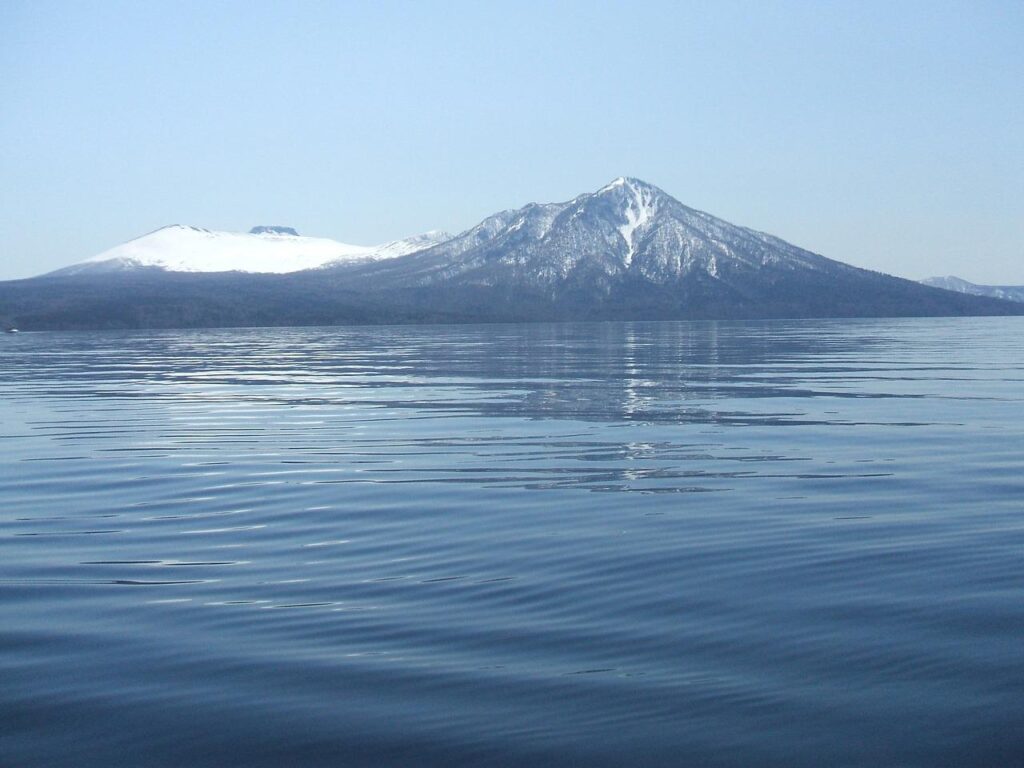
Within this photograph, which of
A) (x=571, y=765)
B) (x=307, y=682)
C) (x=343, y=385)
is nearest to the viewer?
(x=571, y=765)

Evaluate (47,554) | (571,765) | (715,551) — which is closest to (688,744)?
(571,765)

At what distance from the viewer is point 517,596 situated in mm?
11891

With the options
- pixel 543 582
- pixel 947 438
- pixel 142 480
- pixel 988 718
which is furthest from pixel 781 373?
pixel 988 718

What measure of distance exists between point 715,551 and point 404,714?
6.21m

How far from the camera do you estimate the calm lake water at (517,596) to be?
8.30 meters

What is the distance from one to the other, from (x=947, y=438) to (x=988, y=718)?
1737cm

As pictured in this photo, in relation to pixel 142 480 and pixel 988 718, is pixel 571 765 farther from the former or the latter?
pixel 142 480

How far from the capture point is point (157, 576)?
13.0m

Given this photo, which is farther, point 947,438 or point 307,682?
point 947,438

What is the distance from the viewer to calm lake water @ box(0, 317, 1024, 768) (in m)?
8.30

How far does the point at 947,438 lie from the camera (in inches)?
968

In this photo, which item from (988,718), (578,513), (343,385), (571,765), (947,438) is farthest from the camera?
(343,385)

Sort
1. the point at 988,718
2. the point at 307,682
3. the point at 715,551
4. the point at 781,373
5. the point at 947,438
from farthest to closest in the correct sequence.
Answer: the point at 781,373 < the point at 947,438 < the point at 715,551 < the point at 307,682 < the point at 988,718

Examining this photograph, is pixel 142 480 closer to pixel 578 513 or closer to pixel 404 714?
pixel 578 513
